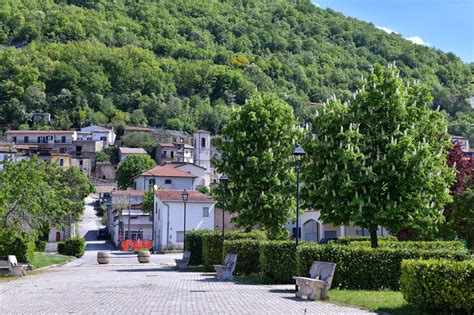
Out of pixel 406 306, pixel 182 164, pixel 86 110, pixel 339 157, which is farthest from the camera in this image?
pixel 86 110

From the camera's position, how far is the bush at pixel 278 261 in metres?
20.2

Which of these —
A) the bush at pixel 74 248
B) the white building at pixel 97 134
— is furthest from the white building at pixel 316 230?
the white building at pixel 97 134

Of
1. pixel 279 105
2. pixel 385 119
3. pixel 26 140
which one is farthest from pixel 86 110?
pixel 385 119

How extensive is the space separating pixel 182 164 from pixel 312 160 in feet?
247

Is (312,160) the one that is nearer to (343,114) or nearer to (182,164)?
(343,114)

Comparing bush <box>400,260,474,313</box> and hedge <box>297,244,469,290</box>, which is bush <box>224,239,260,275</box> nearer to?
hedge <box>297,244,469,290</box>

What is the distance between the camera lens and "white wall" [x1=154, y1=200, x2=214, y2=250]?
186 feet

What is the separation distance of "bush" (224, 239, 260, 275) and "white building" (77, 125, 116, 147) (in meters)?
123

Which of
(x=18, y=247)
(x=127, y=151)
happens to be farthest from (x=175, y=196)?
(x=127, y=151)

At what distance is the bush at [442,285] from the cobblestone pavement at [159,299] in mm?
1247

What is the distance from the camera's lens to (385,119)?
21859 mm

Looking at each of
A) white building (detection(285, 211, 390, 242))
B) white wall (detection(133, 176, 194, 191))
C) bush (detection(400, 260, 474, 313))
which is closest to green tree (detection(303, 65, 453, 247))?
bush (detection(400, 260, 474, 313))

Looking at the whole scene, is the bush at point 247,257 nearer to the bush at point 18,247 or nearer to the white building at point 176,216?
the bush at point 18,247

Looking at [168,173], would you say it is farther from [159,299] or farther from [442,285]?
[442,285]
